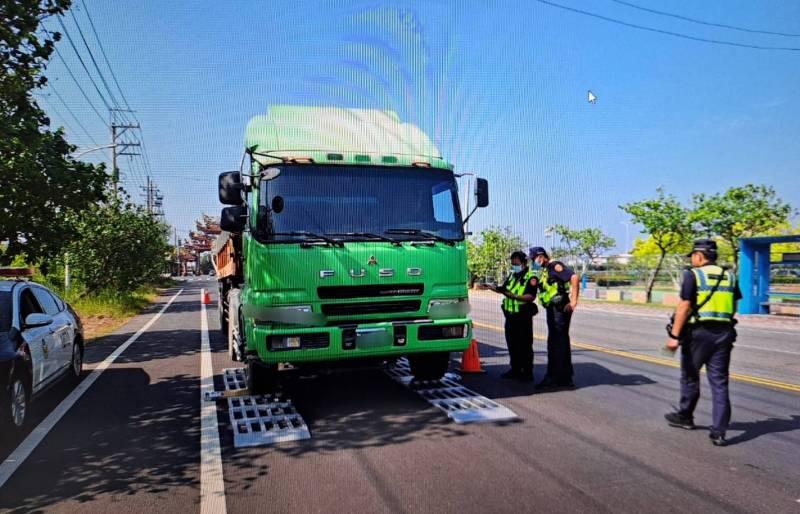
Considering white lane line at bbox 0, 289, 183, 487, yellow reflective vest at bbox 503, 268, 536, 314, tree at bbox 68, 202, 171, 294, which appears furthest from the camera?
tree at bbox 68, 202, 171, 294

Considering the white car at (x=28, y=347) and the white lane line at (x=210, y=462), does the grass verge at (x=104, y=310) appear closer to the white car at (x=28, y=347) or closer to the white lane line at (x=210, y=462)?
the white car at (x=28, y=347)

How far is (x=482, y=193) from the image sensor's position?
6809 mm

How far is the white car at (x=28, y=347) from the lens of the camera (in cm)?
525

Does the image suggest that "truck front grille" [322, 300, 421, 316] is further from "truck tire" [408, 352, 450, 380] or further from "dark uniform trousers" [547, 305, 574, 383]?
"dark uniform trousers" [547, 305, 574, 383]

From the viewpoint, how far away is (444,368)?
23.9 ft

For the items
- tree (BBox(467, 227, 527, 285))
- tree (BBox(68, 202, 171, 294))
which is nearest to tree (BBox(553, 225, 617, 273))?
tree (BBox(467, 227, 527, 285))

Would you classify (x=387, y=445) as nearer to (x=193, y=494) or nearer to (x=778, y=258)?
(x=193, y=494)

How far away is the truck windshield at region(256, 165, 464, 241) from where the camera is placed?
599 centimetres

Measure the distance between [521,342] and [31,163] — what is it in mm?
9197

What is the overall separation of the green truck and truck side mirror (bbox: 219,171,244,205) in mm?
14

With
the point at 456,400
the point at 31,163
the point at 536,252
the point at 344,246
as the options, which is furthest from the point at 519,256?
the point at 31,163

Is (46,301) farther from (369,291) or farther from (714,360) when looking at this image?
(714,360)

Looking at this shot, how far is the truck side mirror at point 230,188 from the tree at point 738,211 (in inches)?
958

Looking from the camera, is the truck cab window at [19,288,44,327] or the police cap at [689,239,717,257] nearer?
the police cap at [689,239,717,257]
